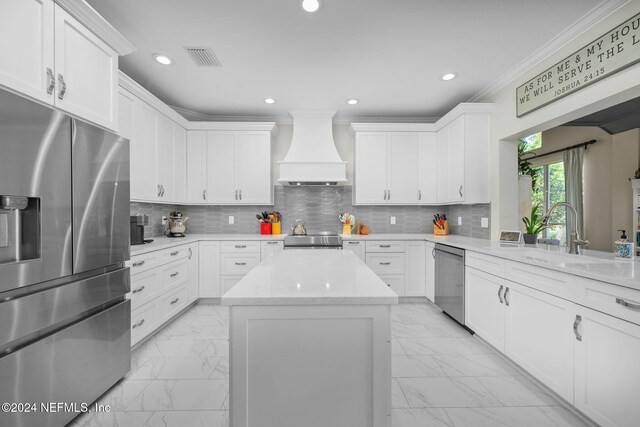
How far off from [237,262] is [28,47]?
8.93 ft

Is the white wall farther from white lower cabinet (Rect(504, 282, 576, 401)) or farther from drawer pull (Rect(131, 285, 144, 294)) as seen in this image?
drawer pull (Rect(131, 285, 144, 294))

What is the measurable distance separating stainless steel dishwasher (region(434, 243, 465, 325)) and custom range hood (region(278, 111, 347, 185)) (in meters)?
1.62

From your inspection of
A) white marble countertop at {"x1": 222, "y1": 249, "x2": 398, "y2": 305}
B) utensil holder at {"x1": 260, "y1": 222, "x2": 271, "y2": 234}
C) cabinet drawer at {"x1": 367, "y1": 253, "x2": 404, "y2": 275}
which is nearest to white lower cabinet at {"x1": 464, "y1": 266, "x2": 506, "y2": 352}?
cabinet drawer at {"x1": 367, "y1": 253, "x2": 404, "y2": 275}

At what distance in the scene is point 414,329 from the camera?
2875 mm

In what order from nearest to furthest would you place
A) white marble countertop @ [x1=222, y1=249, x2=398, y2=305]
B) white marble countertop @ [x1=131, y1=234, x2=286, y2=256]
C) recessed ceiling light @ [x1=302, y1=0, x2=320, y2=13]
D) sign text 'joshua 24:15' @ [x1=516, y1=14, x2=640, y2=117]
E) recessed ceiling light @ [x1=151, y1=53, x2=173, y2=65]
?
white marble countertop @ [x1=222, y1=249, x2=398, y2=305], sign text 'joshua 24:15' @ [x1=516, y1=14, x2=640, y2=117], recessed ceiling light @ [x1=302, y1=0, x2=320, y2=13], white marble countertop @ [x1=131, y1=234, x2=286, y2=256], recessed ceiling light @ [x1=151, y1=53, x2=173, y2=65]

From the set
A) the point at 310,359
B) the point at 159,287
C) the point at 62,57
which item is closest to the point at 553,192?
the point at 310,359

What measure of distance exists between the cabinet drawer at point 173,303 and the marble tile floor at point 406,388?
0.19m

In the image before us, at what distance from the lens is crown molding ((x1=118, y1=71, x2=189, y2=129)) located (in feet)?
8.15

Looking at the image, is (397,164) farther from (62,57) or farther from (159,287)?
(62,57)

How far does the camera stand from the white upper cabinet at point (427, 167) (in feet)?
12.9

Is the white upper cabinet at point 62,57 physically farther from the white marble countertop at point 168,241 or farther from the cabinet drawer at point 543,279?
the cabinet drawer at point 543,279

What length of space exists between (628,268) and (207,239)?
3.87m

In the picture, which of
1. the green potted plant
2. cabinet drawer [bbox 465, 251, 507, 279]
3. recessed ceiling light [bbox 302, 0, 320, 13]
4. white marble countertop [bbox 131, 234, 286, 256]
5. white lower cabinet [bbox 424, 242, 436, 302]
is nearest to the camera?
recessed ceiling light [bbox 302, 0, 320, 13]

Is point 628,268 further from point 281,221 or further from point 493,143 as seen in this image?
point 281,221
